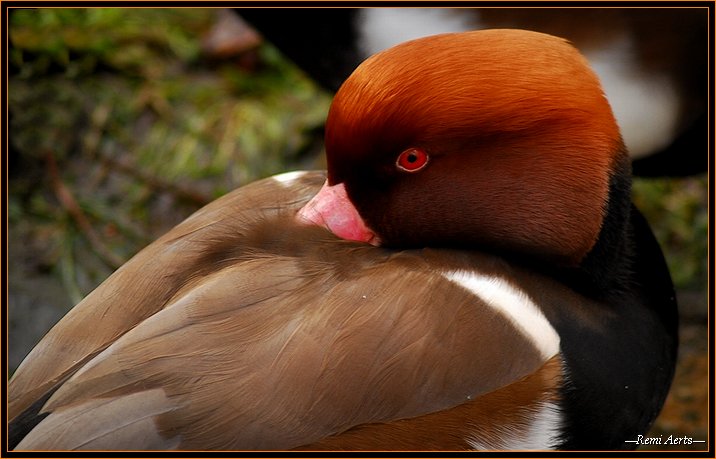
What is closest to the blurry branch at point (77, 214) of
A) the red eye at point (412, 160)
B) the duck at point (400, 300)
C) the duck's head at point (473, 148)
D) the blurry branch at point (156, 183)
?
the blurry branch at point (156, 183)

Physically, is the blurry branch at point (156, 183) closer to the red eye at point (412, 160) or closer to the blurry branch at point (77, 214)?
the blurry branch at point (77, 214)

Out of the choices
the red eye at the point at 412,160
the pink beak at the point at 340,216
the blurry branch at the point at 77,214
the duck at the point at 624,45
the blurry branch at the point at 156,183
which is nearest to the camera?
the red eye at the point at 412,160

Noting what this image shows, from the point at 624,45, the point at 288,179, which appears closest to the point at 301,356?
the point at 288,179

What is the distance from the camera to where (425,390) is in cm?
193

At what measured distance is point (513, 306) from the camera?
2027 mm

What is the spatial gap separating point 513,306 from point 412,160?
14.3 inches

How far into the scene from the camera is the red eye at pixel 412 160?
78.9 inches

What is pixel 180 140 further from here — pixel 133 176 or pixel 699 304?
A: pixel 699 304

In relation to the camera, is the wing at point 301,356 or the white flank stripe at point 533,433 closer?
the wing at point 301,356

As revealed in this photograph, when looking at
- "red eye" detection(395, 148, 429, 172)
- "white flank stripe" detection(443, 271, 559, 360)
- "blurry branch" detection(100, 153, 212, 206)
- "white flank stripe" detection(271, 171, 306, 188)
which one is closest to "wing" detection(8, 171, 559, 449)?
"white flank stripe" detection(443, 271, 559, 360)

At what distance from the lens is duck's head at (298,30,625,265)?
1.94 meters

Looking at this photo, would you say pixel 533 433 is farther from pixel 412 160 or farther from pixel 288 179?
pixel 288 179

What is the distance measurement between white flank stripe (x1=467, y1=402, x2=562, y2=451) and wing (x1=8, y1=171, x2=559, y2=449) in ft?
0.22

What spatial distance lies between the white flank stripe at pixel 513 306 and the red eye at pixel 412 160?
228mm
